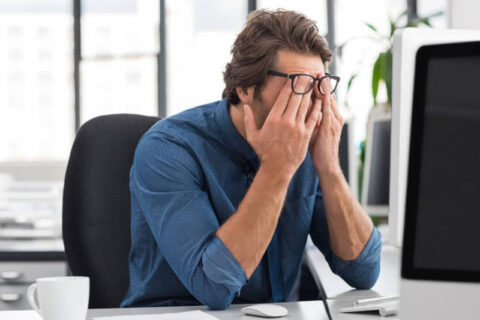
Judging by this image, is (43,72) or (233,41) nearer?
(233,41)

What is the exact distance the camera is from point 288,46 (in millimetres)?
1240

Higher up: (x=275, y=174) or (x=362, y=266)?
(x=275, y=174)

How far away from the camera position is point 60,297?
0.87m

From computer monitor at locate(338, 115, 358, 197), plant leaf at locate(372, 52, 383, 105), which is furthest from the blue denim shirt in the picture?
plant leaf at locate(372, 52, 383, 105)

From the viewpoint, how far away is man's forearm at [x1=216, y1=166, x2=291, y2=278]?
3.47 ft

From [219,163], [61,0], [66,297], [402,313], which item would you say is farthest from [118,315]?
[61,0]

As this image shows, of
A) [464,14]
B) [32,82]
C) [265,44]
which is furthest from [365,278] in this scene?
[32,82]

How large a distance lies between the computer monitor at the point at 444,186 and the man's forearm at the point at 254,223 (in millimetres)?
465

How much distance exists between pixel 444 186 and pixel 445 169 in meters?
0.02

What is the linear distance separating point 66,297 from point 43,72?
15.8 ft

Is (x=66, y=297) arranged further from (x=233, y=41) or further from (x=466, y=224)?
(x=233, y=41)

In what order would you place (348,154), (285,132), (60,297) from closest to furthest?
(60,297) → (285,132) → (348,154)

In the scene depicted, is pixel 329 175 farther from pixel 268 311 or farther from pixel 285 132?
pixel 268 311

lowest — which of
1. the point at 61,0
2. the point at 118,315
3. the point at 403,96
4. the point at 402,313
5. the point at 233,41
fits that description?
the point at 118,315
